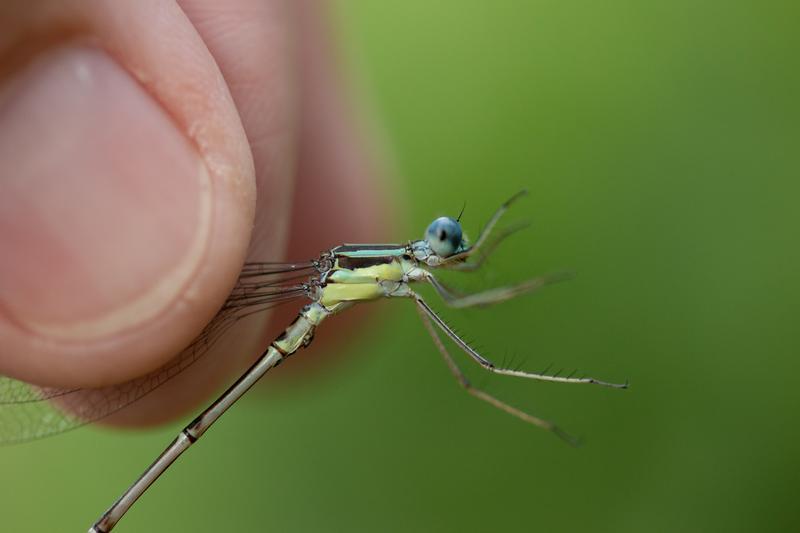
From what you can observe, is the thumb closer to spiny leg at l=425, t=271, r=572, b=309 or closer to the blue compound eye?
the blue compound eye

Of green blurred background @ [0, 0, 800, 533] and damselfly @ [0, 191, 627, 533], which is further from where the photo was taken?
green blurred background @ [0, 0, 800, 533]

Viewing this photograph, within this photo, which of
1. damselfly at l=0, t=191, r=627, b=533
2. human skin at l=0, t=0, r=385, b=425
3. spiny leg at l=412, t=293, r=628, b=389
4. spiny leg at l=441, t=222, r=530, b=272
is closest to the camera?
human skin at l=0, t=0, r=385, b=425

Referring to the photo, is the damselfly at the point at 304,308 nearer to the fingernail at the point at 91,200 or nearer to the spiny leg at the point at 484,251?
the spiny leg at the point at 484,251

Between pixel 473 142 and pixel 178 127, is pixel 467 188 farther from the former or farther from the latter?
pixel 178 127

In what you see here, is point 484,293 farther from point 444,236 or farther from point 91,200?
point 91,200

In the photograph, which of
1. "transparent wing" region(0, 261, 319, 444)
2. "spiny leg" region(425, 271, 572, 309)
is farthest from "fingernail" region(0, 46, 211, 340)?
"spiny leg" region(425, 271, 572, 309)

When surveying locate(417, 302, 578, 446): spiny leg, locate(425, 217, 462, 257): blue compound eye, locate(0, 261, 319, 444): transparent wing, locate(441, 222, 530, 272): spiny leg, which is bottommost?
locate(417, 302, 578, 446): spiny leg

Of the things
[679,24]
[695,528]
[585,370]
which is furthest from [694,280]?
[679,24]
